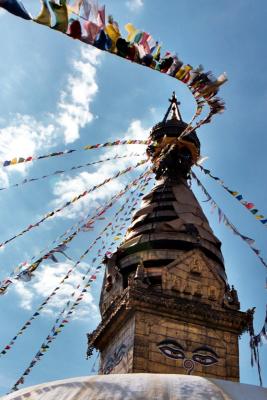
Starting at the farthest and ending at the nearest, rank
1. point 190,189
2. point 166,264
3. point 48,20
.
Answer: point 190,189 → point 166,264 → point 48,20

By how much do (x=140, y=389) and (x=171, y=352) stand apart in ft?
26.7

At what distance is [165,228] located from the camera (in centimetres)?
1788

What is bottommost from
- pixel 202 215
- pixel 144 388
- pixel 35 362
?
pixel 144 388

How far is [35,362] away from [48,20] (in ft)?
32.2

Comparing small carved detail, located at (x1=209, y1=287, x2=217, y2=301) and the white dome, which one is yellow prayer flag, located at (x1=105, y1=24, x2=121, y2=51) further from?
small carved detail, located at (x1=209, y1=287, x2=217, y2=301)

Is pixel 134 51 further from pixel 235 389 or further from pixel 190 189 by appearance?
pixel 190 189

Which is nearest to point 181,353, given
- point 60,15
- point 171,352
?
point 171,352

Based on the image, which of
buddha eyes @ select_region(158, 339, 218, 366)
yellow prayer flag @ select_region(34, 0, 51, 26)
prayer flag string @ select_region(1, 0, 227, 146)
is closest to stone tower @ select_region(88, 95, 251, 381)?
buddha eyes @ select_region(158, 339, 218, 366)

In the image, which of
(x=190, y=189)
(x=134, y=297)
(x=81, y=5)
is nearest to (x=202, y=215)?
(x=190, y=189)

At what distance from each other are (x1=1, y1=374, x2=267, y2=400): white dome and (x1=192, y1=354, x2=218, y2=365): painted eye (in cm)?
758

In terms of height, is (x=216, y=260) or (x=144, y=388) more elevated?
(x=216, y=260)

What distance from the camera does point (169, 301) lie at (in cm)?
1532

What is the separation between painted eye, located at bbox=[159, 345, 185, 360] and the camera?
14.5m

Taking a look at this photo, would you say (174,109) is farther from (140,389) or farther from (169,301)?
(140,389)
